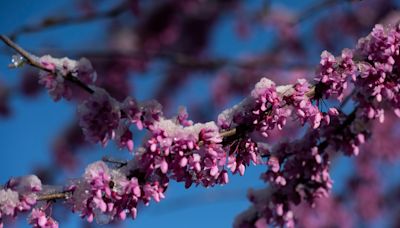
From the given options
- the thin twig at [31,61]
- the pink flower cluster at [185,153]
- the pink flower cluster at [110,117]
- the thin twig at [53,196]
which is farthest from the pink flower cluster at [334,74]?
the thin twig at [53,196]

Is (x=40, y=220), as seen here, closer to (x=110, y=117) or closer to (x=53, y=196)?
(x=53, y=196)

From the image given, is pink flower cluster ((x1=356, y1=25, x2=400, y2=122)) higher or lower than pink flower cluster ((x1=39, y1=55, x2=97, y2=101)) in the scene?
lower

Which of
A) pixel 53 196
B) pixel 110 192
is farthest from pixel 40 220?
pixel 110 192

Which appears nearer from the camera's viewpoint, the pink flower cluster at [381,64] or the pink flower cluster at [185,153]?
the pink flower cluster at [185,153]

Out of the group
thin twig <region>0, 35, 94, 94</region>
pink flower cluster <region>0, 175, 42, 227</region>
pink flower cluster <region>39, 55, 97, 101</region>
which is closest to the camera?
pink flower cluster <region>0, 175, 42, 227</region>

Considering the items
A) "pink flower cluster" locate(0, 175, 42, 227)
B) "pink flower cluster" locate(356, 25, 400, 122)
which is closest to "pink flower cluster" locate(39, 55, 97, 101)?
"pink flower cluster" locate(0, 175, 42, 227)

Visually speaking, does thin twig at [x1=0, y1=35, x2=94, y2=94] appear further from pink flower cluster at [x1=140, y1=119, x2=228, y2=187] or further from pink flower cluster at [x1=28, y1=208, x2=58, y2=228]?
pink flower cluster at [x1=28, y1=208, x2=58, y2=228]

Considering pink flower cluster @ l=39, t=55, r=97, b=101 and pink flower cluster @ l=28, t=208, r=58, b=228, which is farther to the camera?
pink flower cluster @ l=39, t=55, r=97, b=101

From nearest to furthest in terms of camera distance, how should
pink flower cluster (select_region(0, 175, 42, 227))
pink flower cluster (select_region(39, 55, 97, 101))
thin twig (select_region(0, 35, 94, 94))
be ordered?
pink flower cluster (select_region(0, 175, 42, 227))
thin twig (select_region(0, 35, 94, 94))
pink flower cluster (select_region(39, 55, 97, 101))

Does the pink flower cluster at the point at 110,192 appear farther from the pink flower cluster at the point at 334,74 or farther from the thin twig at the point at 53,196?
the pink flower cluster at the point at 334,74

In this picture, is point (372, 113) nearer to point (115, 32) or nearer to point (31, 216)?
point (31, 216)

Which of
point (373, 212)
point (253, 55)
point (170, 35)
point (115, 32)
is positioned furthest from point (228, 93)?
point (373, 212)
